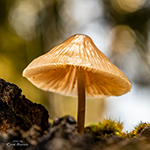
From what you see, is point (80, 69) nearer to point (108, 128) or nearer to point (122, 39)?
point (108, 128)

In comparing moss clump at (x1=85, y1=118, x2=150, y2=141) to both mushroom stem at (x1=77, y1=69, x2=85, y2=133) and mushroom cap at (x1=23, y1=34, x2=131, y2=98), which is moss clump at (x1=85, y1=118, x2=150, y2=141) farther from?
mushroom cap at (x1=23, y1=34, x2=131, y2=98)

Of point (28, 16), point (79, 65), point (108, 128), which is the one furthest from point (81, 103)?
point (28, 16)


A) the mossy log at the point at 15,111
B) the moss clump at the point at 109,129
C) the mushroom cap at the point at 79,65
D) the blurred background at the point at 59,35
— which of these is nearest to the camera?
the mossy log at the point at 15,111

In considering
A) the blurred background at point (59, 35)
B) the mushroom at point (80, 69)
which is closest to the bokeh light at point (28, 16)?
the blurred background at point (59, 35)

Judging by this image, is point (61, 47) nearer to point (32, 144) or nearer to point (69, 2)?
point (32, 144)

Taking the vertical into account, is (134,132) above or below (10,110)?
below

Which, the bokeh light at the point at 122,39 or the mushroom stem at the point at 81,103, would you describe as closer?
the mushroom stem at the point at 81,103

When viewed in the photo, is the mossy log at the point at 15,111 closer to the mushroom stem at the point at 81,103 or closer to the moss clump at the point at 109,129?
the mushroom stem at the point at 81,103

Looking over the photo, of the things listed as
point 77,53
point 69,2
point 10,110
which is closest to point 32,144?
point 10,110
